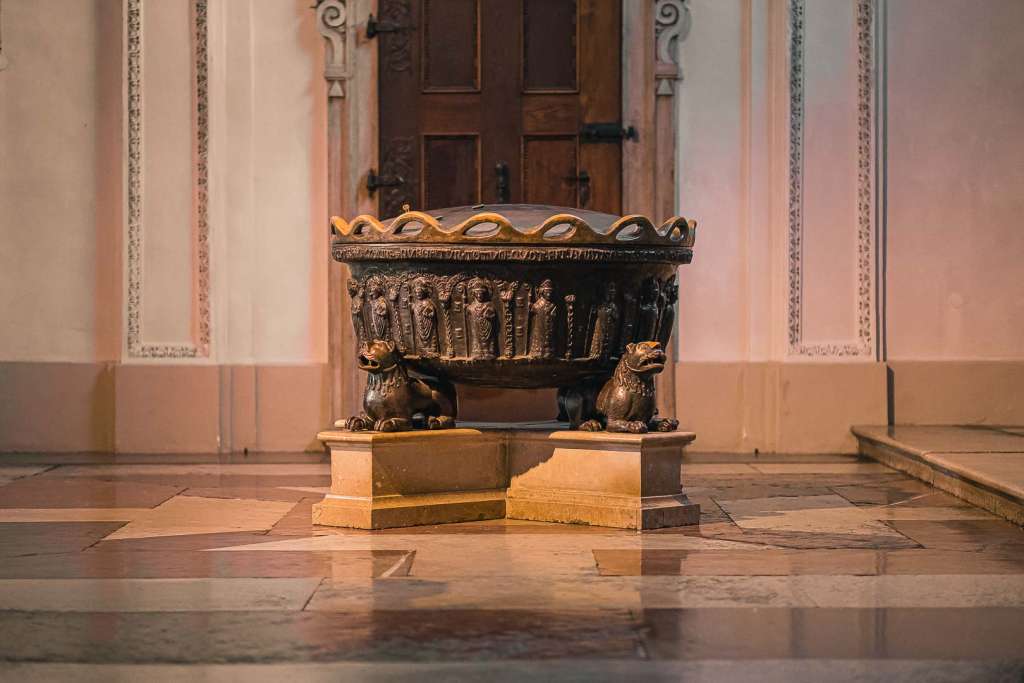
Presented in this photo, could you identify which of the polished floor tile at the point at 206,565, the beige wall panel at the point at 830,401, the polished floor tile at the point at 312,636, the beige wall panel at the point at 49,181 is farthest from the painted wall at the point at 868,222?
the polished floor tile at the point at 312,636

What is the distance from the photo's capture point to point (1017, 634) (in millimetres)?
3441

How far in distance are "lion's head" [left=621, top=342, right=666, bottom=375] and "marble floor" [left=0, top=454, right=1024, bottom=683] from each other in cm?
57

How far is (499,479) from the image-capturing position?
561 centimetres

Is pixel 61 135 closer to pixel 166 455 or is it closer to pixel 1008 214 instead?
pixel 166 455

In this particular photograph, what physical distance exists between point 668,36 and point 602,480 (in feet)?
11.8

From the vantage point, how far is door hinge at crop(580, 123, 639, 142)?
8180mm

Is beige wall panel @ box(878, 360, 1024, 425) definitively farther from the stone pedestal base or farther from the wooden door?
the stone pedestal base

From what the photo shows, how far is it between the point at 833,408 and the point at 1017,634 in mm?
4712

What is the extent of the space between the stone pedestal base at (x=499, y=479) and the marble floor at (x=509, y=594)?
0.39ft

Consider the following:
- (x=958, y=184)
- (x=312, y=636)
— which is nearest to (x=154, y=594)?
(x=312, y=636)

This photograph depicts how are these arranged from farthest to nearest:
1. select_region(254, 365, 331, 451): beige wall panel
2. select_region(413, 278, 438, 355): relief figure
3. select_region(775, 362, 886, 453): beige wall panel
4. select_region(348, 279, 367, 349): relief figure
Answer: select_region(254, 365, 331, 451): beige wall panel, select_region(775, 362, 886, 453): beige wall panel, select_region(348, 279, 367, 349): relief figure, select_region(413, 278, 438, 355): relief figure

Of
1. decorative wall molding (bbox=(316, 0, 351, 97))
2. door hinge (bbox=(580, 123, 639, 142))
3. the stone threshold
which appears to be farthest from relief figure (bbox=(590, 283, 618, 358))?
→ decorative wall molding (bbox=(316, 0, 351, 97))

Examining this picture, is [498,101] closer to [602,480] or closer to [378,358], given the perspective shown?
[378,358]

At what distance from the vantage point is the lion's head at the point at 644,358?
207 inches
